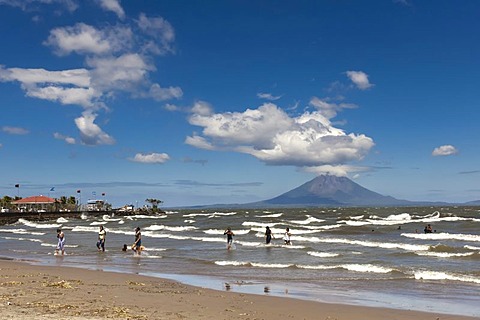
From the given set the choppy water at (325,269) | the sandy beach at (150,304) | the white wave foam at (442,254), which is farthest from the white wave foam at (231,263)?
the white wave foam at (442,254)

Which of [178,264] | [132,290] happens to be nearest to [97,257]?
[178,264]

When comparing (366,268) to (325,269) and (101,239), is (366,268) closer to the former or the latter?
(325,269)

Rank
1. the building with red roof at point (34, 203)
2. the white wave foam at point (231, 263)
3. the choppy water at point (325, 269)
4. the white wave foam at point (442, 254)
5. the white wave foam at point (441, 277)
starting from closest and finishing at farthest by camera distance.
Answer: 1. the choppy water at point (325, 269)
2. the white wave foam at point (441, 277)
3. the white wave foam at point (231, 263)
4. the white wave foam at point (442, 254)
5. the building with red roof at point (34, 203)

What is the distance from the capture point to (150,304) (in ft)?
39.9

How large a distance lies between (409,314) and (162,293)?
21.1 feet

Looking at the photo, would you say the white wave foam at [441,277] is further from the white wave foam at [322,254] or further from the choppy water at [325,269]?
the white wave foam at [322,254]

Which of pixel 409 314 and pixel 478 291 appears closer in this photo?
pixel 409 314

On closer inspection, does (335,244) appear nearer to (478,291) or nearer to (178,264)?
(178,264)

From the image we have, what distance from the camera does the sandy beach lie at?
10.5 metres

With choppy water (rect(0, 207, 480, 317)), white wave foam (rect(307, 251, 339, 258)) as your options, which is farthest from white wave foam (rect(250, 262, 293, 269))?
white wave foam (rect(307, 251, 339, 258))

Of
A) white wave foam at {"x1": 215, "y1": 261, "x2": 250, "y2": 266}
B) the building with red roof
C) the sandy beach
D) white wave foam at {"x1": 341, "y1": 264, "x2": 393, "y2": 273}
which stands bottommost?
white wave foam at {"x1": 215, "y1": 261, "x2": 250, "y2": 266}

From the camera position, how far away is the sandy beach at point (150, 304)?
1053 centimetres

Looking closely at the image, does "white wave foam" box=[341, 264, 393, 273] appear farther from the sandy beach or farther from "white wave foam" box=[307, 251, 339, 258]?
the sandy beach

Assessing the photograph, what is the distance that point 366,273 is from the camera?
66.5 feet
